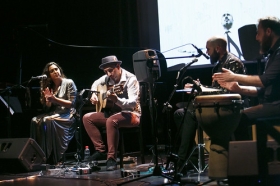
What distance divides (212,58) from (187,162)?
1.16 meters

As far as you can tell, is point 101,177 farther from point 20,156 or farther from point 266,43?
point 266,43

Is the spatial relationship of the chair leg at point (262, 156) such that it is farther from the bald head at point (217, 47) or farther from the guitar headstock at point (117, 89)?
the guitar headstock at point (117, 89)

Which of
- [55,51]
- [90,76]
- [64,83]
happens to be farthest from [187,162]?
[55,51]

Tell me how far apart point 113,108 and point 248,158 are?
2.71 metres

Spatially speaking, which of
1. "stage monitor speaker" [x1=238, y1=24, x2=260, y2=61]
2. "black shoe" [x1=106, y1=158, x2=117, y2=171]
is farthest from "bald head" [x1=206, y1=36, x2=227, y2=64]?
"black shoe" [x1=106, y1=158, x2=117, y2=171]

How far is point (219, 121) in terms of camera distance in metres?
3.40

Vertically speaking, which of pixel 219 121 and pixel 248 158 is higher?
pixel 219 121

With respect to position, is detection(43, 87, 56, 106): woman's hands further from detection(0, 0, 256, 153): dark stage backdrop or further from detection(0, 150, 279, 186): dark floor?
detection(0, 0, 256, 153): dark stage backdrop

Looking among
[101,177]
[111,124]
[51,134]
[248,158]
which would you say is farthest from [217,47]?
[51,134]

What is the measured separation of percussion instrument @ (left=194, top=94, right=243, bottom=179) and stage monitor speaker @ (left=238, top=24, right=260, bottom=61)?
45.9 inches

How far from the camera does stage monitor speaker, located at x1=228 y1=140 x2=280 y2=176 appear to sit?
2.83m

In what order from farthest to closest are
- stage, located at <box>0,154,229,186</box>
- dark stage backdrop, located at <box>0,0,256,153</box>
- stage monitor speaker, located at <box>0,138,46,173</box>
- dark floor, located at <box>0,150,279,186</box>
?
dark stage backdrop, located at <box>0,0,256,153</box>
stage monitor speaker, located at <box>0,138,46,173</box>
stage, located at <box>0,154,229,186</box>
dark floor, located at <box>0,150,279,186</box>

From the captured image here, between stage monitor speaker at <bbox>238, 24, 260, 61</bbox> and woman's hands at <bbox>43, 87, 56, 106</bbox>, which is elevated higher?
stage monitor speaker at <bbox>238, 24, 260, 61</bbox>

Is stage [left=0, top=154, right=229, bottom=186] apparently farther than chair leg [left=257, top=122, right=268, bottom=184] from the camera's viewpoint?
Yes
